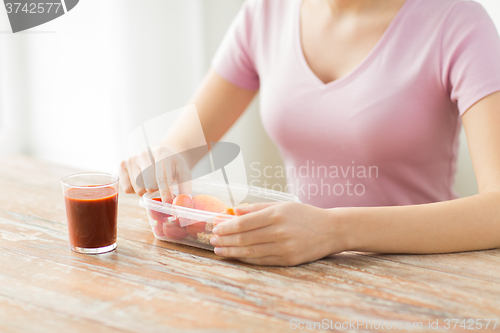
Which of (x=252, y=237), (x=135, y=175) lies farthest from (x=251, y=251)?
(x=135, y=175)

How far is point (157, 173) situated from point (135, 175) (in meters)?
0.10

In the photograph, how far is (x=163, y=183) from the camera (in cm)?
87

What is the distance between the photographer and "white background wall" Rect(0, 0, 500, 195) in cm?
196

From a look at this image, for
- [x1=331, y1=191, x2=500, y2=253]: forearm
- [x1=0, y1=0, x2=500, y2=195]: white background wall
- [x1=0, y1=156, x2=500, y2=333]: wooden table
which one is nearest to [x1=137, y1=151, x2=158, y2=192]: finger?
[x1=0, y1=156, x2=500, y2=333]: wooden table

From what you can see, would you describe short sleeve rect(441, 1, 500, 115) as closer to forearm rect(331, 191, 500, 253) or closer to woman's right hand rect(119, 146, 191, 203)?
forearm rect(331, 191, 500, 253)

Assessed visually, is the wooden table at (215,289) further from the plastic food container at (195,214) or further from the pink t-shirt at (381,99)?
the pink t-shirt at (381,99)

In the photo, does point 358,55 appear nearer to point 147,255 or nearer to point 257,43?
point 257,43

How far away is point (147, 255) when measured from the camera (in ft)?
2.73

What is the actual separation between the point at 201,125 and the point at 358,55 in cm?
48

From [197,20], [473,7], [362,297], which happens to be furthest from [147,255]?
[197,20]

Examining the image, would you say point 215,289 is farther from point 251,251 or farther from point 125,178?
point 125,178

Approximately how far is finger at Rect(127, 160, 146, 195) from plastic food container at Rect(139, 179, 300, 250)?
2.2 inches

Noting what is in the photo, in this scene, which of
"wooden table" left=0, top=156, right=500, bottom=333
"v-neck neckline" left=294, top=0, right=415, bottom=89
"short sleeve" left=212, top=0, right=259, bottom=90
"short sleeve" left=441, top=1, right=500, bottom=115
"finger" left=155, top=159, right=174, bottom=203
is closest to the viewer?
"wooden table" left=0, top=156, right=500, bottom=333

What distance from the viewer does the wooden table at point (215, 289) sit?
1.99ft
